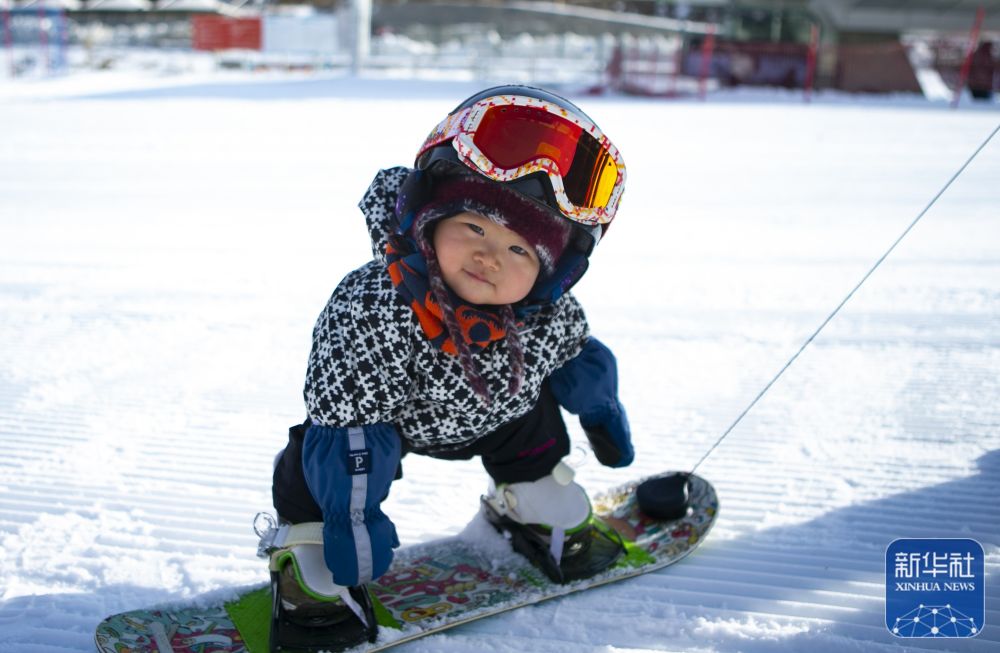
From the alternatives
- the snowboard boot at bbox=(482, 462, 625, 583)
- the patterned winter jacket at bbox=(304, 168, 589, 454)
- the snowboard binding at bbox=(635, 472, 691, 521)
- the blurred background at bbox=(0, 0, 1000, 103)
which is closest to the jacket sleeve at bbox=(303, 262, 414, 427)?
the patterned winter jacket at bbox=(304, 168, 589, 454)

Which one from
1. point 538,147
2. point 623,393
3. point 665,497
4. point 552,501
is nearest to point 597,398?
point 552,501

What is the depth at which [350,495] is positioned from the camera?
1.51 m

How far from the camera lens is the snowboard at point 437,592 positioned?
5.27 feet

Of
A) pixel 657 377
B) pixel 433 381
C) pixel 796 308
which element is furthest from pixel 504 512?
pixel 796 308

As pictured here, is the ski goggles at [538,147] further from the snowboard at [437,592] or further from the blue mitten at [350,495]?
the snowboard at [437,592]

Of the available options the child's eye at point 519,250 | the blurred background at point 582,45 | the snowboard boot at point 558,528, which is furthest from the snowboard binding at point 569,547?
the blurred background at point 582,45

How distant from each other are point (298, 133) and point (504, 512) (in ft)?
28.3

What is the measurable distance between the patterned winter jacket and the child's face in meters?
0.11

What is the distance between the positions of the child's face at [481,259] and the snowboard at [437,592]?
61cm

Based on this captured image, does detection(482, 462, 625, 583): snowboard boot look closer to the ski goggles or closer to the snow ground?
the snow ground

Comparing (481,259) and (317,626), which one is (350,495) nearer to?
(317,626)

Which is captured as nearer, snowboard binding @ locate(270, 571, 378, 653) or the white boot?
snowboard binding @ locate(270, 571, 378, 653)

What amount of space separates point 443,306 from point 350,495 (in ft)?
1.19

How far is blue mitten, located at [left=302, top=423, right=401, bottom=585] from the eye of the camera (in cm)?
151
